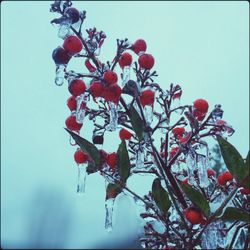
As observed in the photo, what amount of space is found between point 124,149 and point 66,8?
215mm

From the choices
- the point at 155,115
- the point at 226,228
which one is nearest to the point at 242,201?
the point at 226,228

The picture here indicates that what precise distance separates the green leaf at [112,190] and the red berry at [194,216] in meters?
0.11

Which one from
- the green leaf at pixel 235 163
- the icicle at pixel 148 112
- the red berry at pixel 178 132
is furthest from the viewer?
the red berry at pixel 178 132

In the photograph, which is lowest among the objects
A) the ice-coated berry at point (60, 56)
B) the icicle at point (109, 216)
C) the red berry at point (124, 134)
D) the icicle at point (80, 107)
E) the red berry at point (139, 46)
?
the icicle at point (109, 216)

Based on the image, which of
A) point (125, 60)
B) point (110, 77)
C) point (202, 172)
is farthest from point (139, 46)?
point (202, 172)

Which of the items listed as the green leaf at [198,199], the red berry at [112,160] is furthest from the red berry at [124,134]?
the green leaf at [198,199]

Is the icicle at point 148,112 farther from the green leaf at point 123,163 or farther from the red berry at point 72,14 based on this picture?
the red berry at point 72,14

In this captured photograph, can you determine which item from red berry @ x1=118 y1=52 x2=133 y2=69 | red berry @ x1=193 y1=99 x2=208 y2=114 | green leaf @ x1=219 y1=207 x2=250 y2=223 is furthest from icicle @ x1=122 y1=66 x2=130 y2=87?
green leaf @ x1=219 y1=207 x2=250 y2=223

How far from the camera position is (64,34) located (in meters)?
0.52

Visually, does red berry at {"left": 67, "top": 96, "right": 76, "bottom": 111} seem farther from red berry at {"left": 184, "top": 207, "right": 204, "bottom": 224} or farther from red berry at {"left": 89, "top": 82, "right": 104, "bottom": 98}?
red berry at {"left": 184, "top": 207, "right": 204, "bottom": 224}

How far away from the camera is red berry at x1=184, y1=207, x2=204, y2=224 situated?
16.7 inches

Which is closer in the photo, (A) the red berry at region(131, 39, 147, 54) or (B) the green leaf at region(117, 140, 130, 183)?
(B) the green leaf at region(117, 140, 130, 183)

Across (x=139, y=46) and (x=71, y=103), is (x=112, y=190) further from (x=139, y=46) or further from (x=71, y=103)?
(x=139, y=46)

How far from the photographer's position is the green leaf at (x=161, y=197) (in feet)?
1.54
